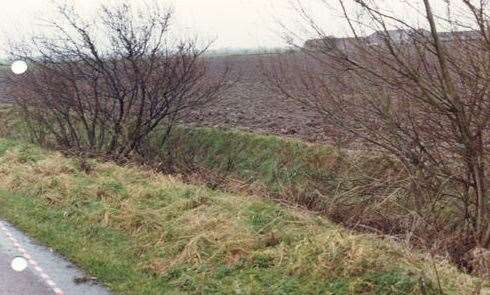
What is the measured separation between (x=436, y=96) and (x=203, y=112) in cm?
2138

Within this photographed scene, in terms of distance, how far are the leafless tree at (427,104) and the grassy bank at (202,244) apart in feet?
7.84

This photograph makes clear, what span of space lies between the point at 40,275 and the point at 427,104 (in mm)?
6599

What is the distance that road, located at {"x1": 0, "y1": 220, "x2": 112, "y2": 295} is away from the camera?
792cm

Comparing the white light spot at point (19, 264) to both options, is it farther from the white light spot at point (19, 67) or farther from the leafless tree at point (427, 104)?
the white light spot at point (19, 67)

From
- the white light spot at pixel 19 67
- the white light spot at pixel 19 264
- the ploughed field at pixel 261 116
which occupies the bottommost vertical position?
the ploughed field at pixel 261 116

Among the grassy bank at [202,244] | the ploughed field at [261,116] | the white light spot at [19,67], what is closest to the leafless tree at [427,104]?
the grassy bank at [202,244]

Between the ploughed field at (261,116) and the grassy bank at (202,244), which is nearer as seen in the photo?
the grassy bank at (202,244)

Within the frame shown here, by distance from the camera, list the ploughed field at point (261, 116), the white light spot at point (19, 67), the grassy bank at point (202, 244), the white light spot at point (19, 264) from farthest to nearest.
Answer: the ploughed field at point (261, 116)
the white light spot at point (19, 67)
the white light spot at point (19, 264)
the grassy bank at point (202, 244)

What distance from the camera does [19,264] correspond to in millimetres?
9062

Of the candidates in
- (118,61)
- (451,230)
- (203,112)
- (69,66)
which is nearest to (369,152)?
(451,230)

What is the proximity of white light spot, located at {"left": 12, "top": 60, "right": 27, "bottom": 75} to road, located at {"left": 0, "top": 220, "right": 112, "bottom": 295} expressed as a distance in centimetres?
1469

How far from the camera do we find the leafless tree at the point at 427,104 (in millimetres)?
9562

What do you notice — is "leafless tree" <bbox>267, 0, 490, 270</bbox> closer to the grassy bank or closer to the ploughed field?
the grassy bank

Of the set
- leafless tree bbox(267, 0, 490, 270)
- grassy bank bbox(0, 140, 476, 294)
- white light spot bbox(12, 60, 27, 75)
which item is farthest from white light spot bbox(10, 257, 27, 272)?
white light spot bbox(12, 60, 27, 75)
